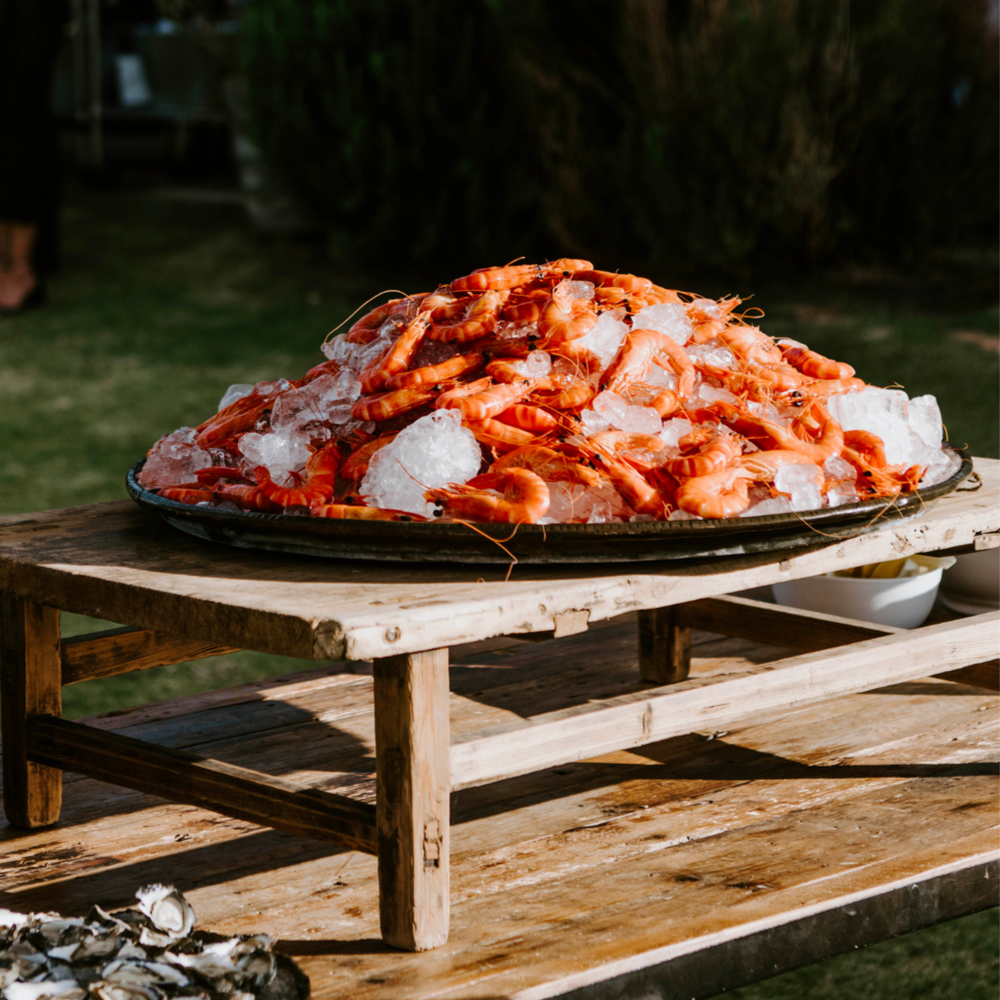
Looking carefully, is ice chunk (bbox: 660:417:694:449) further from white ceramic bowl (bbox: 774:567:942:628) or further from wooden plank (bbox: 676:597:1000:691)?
white ceramic bowl (bbox: 774:567:942:628)

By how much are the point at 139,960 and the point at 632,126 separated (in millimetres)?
6804

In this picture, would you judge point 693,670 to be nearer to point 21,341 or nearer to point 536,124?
point 536,124

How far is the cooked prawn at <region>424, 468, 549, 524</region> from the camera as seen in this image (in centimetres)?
184

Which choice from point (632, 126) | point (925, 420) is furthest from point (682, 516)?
point (632, 126)

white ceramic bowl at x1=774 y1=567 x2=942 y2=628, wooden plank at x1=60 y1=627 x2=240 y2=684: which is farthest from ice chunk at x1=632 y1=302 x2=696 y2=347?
white ceramic bowl at x1=774 y1=567 x2=942 y2=628

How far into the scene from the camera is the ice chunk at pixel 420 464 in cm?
191

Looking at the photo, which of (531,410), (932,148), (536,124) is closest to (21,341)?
(536,124)

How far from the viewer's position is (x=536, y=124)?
844 cm

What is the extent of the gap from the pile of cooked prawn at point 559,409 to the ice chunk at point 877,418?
0.13 ft

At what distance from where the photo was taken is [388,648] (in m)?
1.62

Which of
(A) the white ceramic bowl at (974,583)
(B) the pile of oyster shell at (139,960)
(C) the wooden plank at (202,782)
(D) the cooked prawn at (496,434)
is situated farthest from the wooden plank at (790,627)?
(B) the pile of oyster shell at (139,960)

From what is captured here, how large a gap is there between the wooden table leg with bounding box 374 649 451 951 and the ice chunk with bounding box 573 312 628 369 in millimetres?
616

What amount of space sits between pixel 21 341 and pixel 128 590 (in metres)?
8.15

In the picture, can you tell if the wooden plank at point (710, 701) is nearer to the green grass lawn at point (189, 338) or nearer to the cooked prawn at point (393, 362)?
the cooked prawn at point (393, 362)
